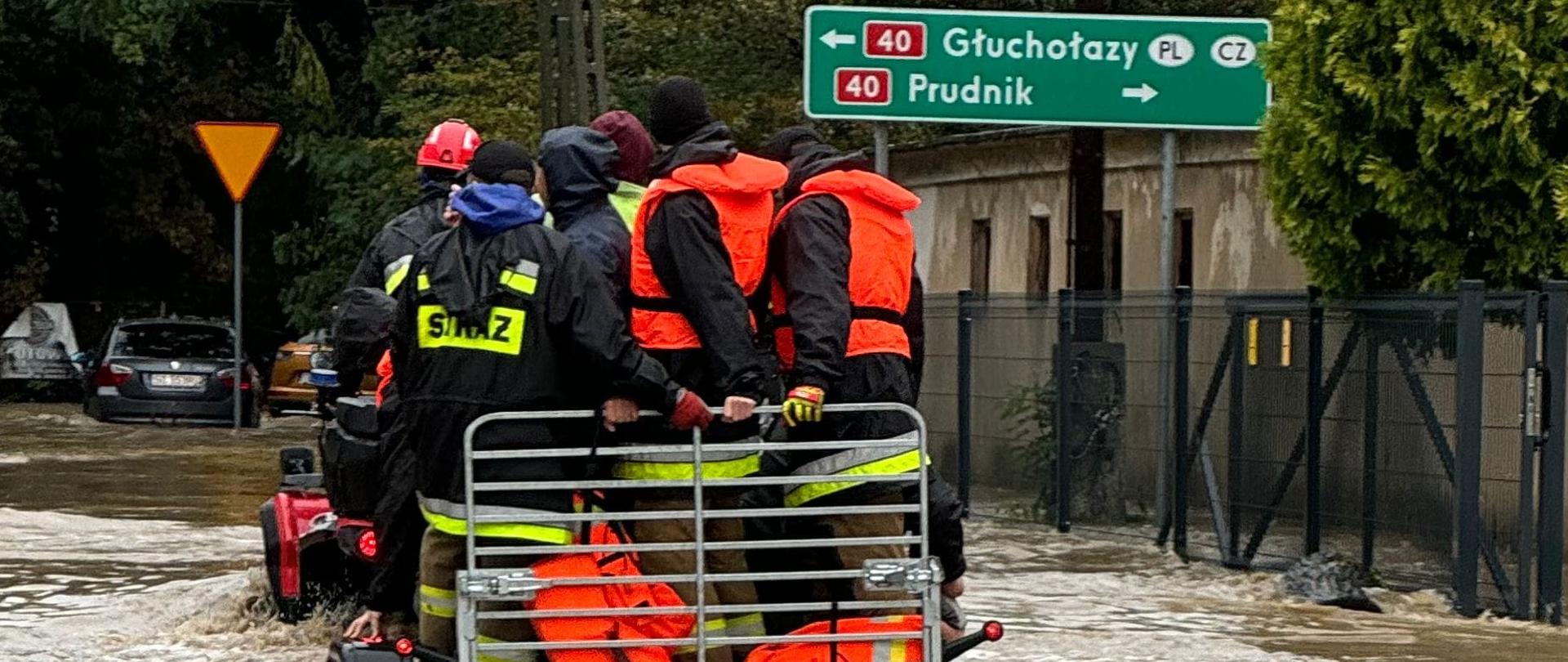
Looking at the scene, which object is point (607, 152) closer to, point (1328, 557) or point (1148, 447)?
point (1328, 557)

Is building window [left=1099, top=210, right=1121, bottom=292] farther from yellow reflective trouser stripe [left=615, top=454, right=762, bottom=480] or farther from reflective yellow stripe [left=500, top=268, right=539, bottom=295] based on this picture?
reflective yellow stripe [left=500, top=268, right=539, bottom=295]

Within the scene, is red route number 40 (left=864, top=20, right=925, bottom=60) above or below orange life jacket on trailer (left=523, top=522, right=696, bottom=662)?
above

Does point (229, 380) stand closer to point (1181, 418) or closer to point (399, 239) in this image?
point (1181, 418)

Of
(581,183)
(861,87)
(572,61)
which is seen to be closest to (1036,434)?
(861,87)

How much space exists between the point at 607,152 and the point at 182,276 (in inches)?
1460

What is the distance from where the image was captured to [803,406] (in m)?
7.52

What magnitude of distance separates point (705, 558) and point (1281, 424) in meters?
7.50

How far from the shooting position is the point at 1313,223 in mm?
13766

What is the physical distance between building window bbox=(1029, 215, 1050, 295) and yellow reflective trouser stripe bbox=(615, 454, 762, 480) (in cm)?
1645

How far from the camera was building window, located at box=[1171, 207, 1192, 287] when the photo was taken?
859 inches

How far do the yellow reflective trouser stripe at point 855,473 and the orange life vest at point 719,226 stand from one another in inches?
19.9

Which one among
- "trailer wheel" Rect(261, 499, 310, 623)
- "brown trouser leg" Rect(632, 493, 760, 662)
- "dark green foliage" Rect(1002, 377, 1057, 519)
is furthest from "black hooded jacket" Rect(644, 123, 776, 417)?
"dark green foliage" Rect(1002, 377, 1057, 519)

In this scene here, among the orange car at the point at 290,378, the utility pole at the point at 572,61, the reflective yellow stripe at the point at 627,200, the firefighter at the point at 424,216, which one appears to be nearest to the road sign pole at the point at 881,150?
the utility pole at the point at 572,61

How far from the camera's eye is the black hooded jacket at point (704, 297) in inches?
301
